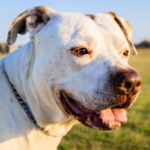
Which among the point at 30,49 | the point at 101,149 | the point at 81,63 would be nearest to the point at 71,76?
the point at 81,63

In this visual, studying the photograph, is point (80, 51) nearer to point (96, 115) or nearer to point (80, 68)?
point (80, 68)

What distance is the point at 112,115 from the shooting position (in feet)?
6.62

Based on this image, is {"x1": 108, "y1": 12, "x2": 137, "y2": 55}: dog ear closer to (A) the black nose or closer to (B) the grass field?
(A) the black nose

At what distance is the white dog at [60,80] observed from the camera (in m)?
1.88

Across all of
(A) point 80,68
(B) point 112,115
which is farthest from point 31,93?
(B) point 112,115

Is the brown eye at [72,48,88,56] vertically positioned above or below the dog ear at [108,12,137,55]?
above

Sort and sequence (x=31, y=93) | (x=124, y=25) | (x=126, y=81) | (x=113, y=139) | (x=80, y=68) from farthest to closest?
(x=113, y=139)
(x=124, y=25)
(x=31, y=93)
(x=80, y=68)
(x=126, y=81)

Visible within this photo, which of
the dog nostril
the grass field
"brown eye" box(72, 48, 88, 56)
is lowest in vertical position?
the grass field

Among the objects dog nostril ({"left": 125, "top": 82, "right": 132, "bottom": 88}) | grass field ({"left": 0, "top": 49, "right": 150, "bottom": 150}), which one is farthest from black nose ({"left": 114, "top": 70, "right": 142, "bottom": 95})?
grass field ({"left": 0, "top": 49, "right": 150, "bottom": 150})

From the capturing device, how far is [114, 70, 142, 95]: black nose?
174 cm

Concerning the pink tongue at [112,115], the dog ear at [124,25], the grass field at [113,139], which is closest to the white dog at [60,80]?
the pink tongue at [112,115]

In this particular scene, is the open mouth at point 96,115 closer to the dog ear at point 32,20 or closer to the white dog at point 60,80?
the white dog at point 60,80

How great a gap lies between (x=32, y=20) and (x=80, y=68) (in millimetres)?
770

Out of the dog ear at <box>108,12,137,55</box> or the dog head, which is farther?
the dog ear at <box>108,12,137,55</box>
